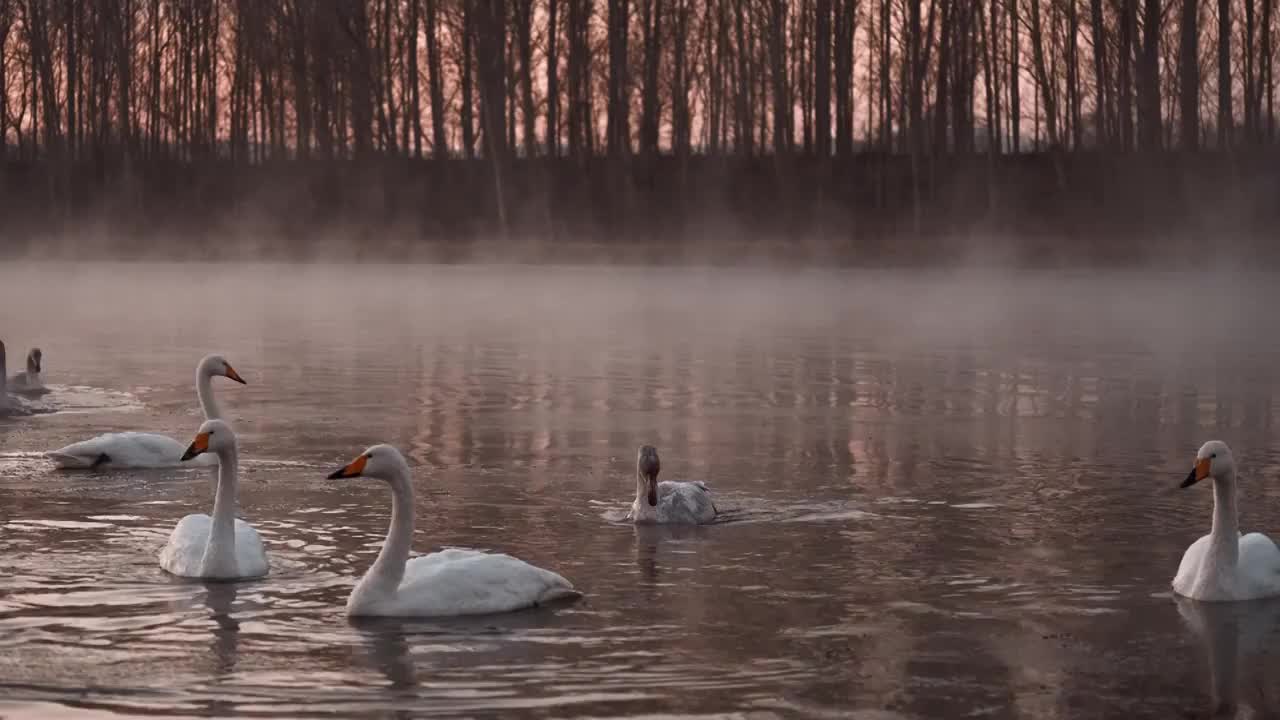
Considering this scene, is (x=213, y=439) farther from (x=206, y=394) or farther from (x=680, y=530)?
(x=206, y=394)

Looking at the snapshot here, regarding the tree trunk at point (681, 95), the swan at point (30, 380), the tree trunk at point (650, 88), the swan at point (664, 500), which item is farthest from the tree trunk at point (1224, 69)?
A: the swan at point (664, 500)

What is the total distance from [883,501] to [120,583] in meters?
4.68

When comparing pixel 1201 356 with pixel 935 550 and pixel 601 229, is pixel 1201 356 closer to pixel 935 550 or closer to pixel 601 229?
pixel 935 550

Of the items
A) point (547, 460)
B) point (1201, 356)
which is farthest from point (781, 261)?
point (547, 460)

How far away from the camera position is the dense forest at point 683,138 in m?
45.4

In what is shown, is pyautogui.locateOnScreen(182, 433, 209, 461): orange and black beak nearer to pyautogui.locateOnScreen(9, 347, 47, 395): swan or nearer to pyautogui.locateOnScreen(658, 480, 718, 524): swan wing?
pyautogui.locateOnScreen(658, 480, 718, 524): swan wing

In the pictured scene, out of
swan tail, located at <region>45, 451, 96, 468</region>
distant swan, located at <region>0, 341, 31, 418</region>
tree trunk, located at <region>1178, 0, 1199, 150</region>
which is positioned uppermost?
tree trunk, located at <region>1178, 0, 1199, 150</region>

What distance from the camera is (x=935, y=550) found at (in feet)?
35.8

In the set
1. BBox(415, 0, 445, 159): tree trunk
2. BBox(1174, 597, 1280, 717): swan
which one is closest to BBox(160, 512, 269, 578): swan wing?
BBox(1174, 597, 1280, 717): swan

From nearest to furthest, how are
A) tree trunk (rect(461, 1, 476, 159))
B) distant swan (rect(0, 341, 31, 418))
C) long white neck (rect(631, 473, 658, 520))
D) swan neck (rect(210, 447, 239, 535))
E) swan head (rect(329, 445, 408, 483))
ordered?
1. swan head (rect(329, 445, 408, 483))
2. swan neck (rect(210, 447, 239, 535))
3. long white neck (rect(631, 473, 658, 520))
4. distant swan (rect(0, 341, 31, 418))
5. tree trunk (rect(461, 1, 476, 159))

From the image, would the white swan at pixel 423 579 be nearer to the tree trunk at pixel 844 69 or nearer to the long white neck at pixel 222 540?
the long white neck at pixel 222 540

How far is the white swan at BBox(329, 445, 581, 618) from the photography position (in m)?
9.09

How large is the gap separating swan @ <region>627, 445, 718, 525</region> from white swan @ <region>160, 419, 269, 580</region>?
2307 mm

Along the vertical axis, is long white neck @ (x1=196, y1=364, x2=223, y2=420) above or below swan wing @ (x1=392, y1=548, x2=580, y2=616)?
above
